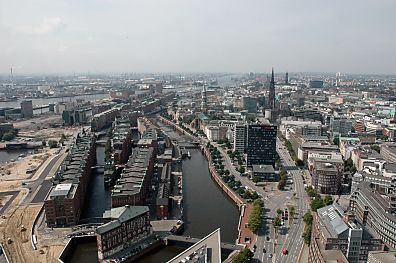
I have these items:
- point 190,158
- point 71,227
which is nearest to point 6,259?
point 71,227

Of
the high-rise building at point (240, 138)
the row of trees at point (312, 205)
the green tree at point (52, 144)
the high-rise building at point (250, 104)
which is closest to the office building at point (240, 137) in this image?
the high-rise building at point (240, 138)

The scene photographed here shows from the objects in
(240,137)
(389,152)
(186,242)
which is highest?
(240,137)

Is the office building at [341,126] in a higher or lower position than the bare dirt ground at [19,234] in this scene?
higher

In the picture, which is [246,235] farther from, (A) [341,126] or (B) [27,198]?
(A) [341,126]

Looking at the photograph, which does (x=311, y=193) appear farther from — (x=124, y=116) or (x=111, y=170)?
(x=124, y=116)

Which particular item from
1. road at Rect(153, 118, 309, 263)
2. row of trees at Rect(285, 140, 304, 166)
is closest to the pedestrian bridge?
road at Rect(153, 118, 309, 263)

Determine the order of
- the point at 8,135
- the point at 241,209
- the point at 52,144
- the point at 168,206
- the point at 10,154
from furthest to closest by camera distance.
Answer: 1. the point at 8,135
2. the point at 52,144
3. the point at 10,154
4. the point at 241,209
5. the point at 168,206

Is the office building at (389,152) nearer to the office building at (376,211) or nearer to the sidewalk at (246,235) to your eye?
the office building at (376,211)

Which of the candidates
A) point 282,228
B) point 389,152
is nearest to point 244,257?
point 282,228
